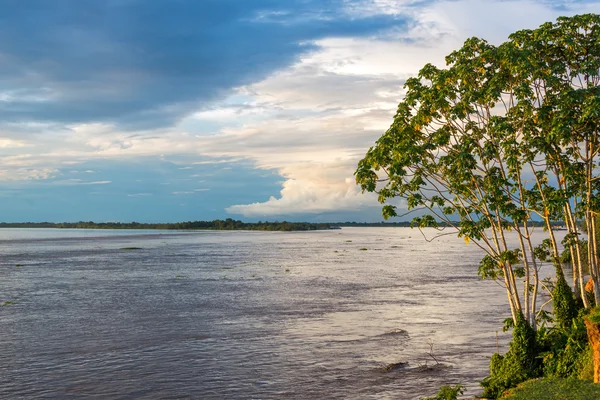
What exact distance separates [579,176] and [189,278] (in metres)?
43.6

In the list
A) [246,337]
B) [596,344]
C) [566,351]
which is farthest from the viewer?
[246,337]

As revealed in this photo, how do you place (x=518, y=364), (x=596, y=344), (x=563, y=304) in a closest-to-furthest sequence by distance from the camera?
1. (x=596, y=344)
2. (x=518, y=364)
3. (x=563, y=304)

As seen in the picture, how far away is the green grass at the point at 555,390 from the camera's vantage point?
13209 millimetres

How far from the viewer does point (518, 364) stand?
16.3 m

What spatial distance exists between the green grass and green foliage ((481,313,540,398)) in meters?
0.78

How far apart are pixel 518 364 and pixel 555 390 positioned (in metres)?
2.29

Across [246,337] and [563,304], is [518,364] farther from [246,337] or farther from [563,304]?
[246,337]

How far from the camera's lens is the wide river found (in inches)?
749

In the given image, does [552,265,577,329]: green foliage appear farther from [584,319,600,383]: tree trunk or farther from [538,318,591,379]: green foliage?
[584,319,600,383]: tree trunk

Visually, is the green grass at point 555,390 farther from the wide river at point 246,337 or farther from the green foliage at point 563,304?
the green foliage at point 563,304

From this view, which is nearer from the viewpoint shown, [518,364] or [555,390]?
[555,390]

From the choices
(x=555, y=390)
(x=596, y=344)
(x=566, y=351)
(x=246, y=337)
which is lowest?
(x=246, y=337)

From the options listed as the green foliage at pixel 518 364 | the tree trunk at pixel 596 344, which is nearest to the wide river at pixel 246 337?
the green foliage at pixel 518 364

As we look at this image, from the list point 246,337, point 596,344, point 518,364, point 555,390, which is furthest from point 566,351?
point 246,337
